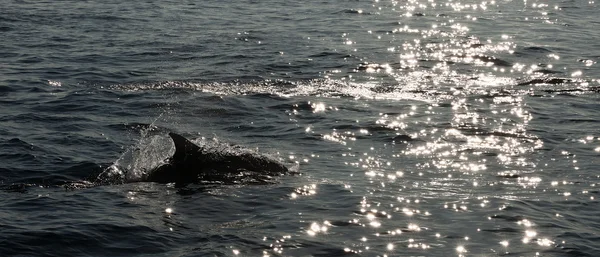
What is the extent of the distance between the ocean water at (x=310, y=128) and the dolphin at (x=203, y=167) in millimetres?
314

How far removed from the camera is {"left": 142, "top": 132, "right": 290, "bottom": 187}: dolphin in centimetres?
1461

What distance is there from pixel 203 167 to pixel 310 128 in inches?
139

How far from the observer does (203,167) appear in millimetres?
14836

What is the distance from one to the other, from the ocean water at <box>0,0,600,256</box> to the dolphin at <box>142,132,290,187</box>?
314 millimetres

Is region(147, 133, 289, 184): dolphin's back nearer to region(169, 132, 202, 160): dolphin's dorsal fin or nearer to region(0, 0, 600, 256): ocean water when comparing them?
region(169, 132, 202, 160): dolphin's dorsal fin

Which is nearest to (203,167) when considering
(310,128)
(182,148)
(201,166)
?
(201,166)

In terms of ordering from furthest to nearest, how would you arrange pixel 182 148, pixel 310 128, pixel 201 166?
pixel 310 128, pixel 201 166, pixel 182 148

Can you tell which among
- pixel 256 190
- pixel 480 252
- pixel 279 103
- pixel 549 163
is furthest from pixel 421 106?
pixel 480 252

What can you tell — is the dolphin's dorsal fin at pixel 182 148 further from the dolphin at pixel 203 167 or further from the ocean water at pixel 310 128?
the ocean water at pixel 310 128

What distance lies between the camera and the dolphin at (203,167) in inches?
575

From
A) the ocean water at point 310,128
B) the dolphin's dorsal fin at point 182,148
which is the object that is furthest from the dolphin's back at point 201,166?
the ocean water at point 310,128

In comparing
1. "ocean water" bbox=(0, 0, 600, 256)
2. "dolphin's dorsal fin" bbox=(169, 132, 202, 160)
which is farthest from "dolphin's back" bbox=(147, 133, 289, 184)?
"ocean water" bbox=(0, 0, 600, 256)

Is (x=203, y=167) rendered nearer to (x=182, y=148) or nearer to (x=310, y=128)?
(x=182, y=148)

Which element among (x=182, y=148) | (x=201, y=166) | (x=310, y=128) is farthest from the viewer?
(x=310, y=128)
